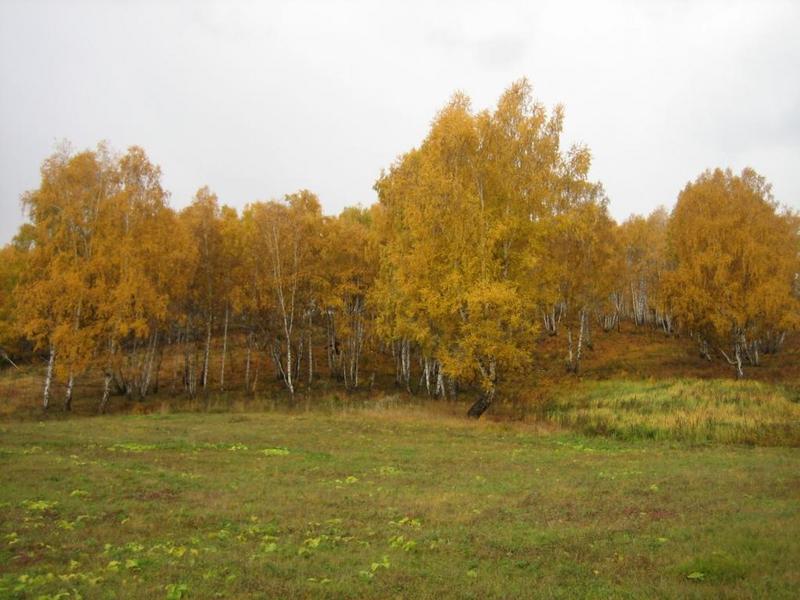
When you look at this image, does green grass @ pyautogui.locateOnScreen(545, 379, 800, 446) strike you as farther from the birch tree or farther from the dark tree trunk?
the birch tree

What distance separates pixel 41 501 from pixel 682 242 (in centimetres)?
4730

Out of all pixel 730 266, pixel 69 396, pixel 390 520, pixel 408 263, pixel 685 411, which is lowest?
pixel 390 520

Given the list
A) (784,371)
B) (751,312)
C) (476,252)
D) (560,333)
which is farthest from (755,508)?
(560,333)

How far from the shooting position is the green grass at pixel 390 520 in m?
8.92

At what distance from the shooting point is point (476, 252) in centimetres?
3409

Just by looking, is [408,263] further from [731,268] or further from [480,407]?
[731,268]

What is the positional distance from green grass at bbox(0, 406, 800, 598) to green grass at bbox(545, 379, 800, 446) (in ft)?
9.32

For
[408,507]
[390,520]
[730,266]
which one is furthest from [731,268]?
[390,520]

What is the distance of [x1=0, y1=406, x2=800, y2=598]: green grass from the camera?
29.3 feet

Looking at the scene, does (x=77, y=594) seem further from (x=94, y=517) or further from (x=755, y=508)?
(x=755, y=508)

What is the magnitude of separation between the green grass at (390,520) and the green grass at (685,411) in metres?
2.84

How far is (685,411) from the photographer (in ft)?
100

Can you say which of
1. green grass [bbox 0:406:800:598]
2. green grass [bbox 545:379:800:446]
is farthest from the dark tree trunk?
green grass [bbox 0:406:800:598]

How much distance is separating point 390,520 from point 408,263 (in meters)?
23.6
